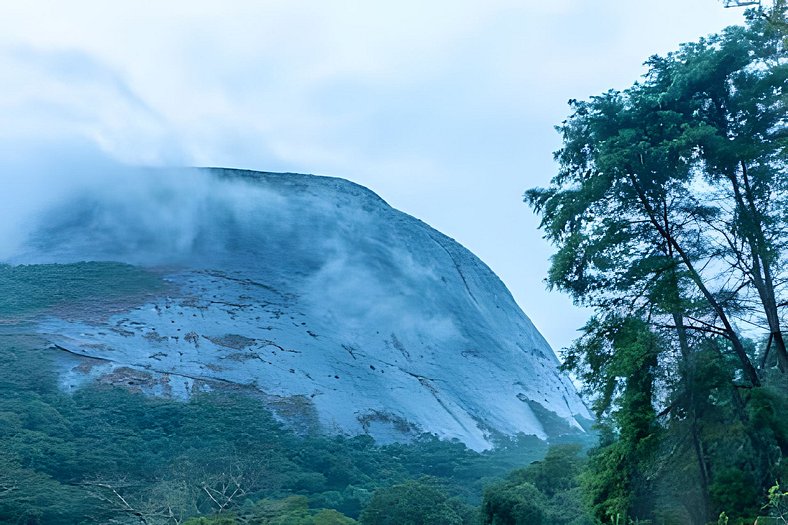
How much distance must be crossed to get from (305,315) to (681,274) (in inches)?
1921

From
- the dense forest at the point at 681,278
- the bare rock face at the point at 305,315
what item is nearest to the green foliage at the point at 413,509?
the dense forest at the point at 681,278

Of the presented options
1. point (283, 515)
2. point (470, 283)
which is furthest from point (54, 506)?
point (470, 283)

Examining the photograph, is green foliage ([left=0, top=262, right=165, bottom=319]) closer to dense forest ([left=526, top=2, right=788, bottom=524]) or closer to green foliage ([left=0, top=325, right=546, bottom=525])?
green foliage ([left=0, top=325, right=546, bottom=525])

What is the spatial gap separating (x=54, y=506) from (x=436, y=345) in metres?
38.0

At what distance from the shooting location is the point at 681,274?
14102mm

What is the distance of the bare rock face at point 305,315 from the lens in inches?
2068

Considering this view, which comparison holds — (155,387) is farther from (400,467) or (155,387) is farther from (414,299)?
(414,299)

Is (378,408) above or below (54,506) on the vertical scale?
above

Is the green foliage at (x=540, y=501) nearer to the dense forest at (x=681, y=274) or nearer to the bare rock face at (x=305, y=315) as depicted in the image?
the dense forest at (x=681, y=274)

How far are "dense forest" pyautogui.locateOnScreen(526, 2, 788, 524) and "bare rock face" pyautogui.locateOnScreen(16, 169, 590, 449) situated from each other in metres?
36.7

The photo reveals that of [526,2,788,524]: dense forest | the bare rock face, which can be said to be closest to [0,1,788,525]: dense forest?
[526,2,788,524]: dense forest


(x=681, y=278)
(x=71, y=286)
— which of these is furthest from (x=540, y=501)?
(x=71, y=286)

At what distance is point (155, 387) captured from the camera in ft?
160

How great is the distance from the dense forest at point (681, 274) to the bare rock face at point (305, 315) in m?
36.7
